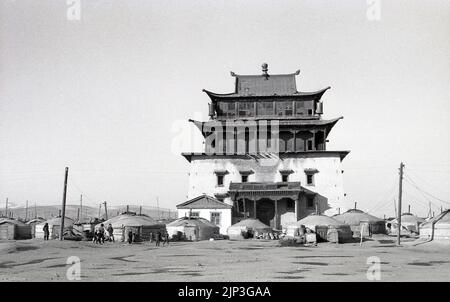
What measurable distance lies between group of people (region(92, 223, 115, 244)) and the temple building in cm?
1191

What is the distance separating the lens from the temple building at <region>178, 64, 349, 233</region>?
49750 mm

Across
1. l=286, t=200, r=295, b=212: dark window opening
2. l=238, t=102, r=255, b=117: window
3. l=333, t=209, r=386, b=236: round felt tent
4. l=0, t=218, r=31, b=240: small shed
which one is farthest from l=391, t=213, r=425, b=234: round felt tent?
l=0, t=218, r=31, b=240: small shed

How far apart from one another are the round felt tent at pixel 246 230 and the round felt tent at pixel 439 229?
13.7 meters

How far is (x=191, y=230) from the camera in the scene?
137 ft

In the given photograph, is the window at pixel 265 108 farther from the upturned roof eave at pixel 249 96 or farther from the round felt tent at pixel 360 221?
the round felt tent at pixel 360 221

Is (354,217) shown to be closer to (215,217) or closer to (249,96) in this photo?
(215,217)

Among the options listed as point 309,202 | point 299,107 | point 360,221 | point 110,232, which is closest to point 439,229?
point 360,221

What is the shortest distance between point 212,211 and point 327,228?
14.5m

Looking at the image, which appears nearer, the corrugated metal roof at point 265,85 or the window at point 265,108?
the window at point 265,108

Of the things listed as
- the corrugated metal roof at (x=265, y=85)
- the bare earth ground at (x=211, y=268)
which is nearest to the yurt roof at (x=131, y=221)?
the bare earth ground at (x=211, y=268)

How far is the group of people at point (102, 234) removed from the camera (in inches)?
1385

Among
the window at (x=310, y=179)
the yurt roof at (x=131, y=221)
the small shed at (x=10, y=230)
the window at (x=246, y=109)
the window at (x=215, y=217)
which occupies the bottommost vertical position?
the small shed at (x=10, y=230)

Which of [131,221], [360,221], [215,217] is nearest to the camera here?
[131,221]
